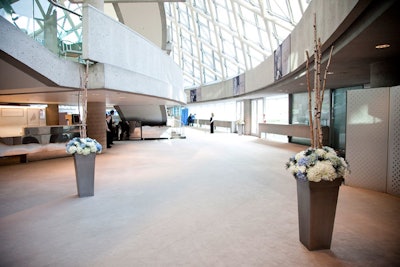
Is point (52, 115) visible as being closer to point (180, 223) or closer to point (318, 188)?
point (180, 223)

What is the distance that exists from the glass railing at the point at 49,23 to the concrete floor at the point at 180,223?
3.78m

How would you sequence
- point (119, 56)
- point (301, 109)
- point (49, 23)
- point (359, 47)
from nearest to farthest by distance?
1. point (359, 47)
2. point (49, 23)
3. point (119, 56)
4. point (301, 109)

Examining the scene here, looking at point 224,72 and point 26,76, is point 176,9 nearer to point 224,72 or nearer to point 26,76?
point 224,72

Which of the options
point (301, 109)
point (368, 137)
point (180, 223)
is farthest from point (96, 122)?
point (301, 109)

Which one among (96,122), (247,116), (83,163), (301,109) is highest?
(301,109)

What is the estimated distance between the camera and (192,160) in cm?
1188

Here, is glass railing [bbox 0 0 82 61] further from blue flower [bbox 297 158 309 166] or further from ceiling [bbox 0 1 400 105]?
blue flower [bbox 297 158 309 166]

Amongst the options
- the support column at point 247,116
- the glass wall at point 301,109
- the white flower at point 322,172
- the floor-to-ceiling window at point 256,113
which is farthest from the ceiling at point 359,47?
the support column at point 247,116

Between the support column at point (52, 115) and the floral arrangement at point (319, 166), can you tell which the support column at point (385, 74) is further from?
the support column at point (52, 115)

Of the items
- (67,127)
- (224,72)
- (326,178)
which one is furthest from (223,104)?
(326,178)

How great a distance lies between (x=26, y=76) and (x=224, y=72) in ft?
74.5

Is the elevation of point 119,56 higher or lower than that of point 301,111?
higher

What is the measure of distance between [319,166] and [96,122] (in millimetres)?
12628

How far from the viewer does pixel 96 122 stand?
562 inches
